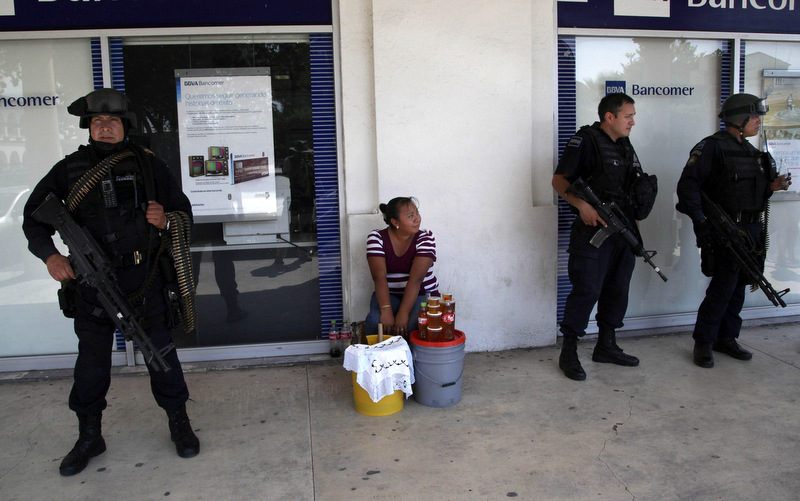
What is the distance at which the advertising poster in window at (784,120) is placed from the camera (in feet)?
18.1

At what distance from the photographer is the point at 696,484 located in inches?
117

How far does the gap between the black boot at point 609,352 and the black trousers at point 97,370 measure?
3.01 metres

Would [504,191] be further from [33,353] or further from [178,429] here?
[33,353]

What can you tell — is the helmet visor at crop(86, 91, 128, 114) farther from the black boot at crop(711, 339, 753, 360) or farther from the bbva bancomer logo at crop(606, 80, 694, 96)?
the black boot at crop(711, 339, 753, 360)

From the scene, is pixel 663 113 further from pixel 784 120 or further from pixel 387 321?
pixel 387 321

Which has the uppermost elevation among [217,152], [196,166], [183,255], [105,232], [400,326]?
[217,152]

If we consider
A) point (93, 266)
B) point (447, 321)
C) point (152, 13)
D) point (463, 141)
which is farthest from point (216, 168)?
point (447, 321)

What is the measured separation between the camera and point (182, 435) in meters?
3.36

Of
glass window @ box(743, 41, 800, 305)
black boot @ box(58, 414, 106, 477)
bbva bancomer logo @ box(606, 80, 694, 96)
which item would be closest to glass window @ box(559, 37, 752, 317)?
bbva bancomer logo @ box(606, 80, 694, 96)

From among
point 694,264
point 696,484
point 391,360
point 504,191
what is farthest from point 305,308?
point 694,264

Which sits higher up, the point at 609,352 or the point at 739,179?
the point at 739,179

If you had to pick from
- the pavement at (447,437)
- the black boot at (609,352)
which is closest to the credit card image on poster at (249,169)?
the pavement at (447,437)

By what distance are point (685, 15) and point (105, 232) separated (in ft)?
15.7

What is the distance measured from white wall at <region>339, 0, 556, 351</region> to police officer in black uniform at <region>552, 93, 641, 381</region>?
0.55 meters
